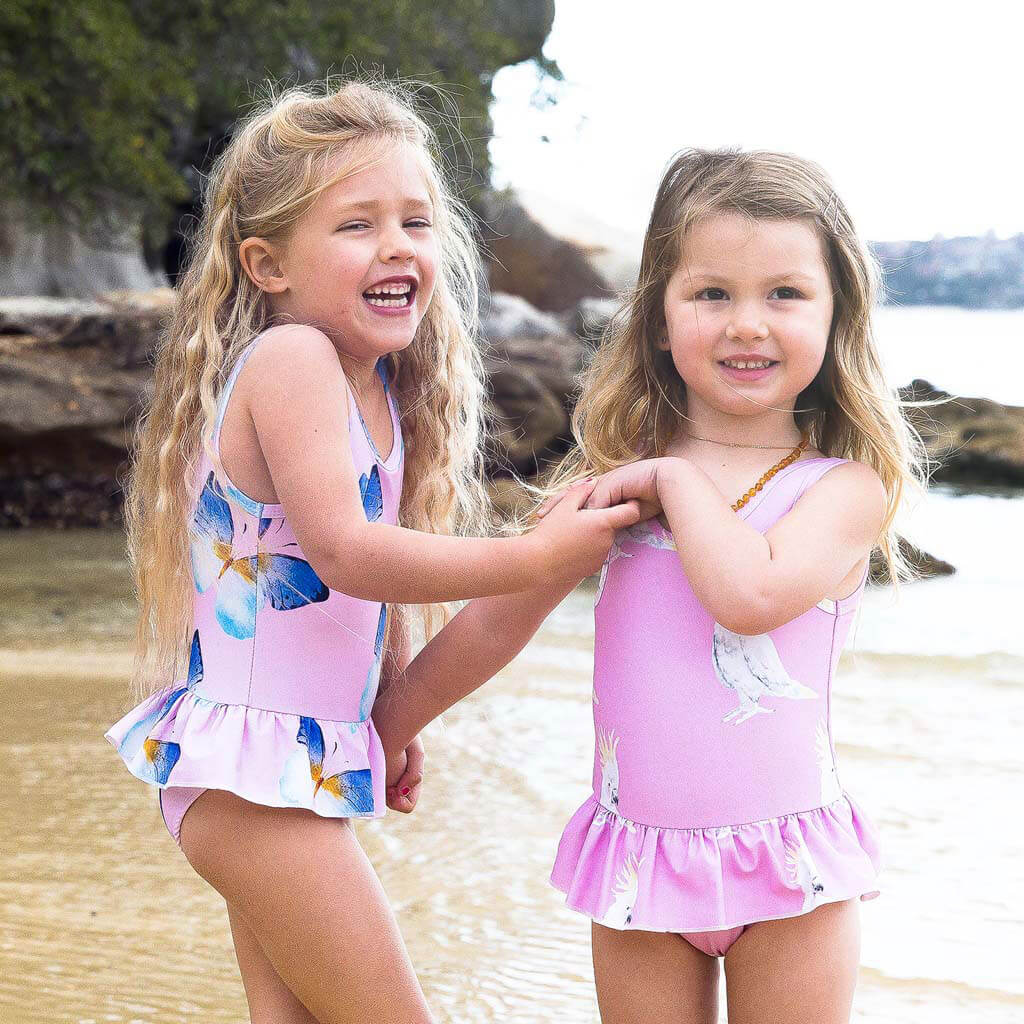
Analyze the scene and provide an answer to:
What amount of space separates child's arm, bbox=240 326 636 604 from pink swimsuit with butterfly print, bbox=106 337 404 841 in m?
0.09

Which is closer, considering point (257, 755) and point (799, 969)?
point (799, 969)

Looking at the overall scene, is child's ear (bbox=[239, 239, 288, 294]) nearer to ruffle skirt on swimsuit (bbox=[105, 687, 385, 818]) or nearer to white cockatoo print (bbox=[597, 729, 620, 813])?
ruffle skirt on swimsuit (bbox=[105, 687, 385, 818])

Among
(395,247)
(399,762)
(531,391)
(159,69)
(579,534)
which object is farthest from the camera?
(159,69)

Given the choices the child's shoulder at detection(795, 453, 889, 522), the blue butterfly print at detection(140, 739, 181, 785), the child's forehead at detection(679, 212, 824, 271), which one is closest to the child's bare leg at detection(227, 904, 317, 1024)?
the blue butterfly print at detection(140, 739, 181, 785)

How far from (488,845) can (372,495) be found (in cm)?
165

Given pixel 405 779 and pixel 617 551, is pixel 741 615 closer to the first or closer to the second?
pixel 617 551

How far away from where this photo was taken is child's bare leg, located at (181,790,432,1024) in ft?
5.58

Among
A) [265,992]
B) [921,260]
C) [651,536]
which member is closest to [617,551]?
[651,536]

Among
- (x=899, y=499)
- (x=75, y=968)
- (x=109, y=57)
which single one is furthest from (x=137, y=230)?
(x=899, y=499)

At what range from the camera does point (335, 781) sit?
1756 millimetres

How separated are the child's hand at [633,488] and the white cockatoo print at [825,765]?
35cm

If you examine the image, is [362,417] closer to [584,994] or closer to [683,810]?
[683,810]

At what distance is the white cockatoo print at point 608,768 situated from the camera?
175cm

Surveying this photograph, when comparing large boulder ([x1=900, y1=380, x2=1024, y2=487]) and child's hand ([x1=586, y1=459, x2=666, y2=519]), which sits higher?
child's hand ([x1=586, y1=459, x2=666, y2=519])
